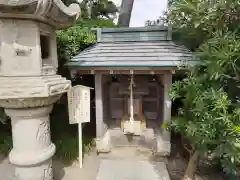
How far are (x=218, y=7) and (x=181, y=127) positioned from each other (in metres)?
2.21

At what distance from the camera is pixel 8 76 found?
2.98 m

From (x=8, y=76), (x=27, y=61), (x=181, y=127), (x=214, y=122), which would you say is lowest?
(x=181, y=127)

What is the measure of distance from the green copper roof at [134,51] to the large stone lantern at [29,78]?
122 cm

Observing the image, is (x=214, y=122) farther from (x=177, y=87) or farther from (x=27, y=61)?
(x=27, y=61)

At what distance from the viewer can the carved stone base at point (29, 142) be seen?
3.23m

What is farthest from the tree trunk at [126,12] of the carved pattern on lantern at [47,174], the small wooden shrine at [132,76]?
the carved pattern on lantern at [47,174]

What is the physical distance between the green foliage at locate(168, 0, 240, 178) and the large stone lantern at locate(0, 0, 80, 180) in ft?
7.73

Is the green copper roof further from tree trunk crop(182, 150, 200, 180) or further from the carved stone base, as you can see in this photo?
tree trunk crop(182, 150, 200, 180)

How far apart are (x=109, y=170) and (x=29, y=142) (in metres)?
1.93

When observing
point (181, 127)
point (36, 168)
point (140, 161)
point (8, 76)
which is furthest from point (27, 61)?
point (140, 161)

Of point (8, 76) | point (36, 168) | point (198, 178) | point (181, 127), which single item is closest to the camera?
point (8, 76)

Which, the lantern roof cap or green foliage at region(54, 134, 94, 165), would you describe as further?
green foliage at region(54, 134, 94, 165)

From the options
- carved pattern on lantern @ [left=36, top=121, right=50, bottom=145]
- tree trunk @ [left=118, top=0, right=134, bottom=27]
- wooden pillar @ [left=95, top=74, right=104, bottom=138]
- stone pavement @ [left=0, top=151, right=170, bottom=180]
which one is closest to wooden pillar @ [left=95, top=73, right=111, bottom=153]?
wooden pillar @ [left=95, top=74, right=104, bottom=138]

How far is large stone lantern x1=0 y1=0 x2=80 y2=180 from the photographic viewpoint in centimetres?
287
